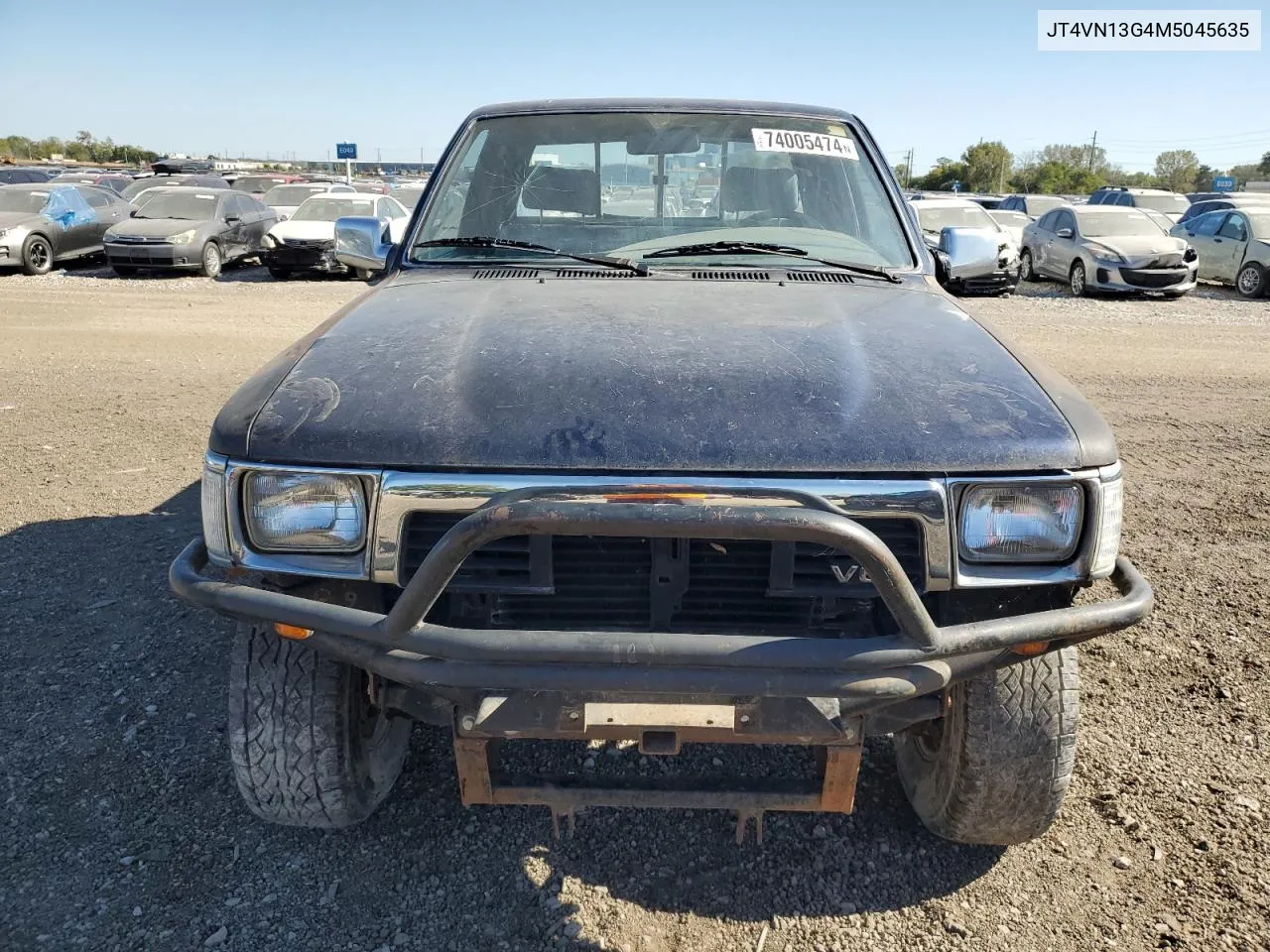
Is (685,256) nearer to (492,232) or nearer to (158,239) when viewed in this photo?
(492,232)

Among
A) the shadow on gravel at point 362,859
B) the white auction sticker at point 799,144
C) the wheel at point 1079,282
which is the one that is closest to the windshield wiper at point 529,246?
the white auction sticker at point 799,144

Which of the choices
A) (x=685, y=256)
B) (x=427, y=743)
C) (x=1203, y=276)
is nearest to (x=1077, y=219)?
(x=1203, y=276)

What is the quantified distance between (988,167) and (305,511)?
66.3 meters

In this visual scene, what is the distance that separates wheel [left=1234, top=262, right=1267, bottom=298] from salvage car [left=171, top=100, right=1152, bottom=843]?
16.1 m

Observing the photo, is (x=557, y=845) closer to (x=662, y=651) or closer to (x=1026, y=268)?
(x=662, y=651)

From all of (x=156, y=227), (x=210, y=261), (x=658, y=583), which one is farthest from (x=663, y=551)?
(x=156, y=227)

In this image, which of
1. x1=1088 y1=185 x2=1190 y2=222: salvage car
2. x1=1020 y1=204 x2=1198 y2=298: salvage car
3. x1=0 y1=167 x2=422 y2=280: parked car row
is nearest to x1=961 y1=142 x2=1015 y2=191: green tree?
x1=1088 y1=185 x2=1190 y2=222: salvage car

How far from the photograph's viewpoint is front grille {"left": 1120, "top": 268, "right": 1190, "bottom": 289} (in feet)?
48.0

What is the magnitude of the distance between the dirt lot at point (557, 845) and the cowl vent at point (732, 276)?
1.61m

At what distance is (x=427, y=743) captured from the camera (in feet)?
10.2

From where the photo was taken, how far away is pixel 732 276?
3.05m

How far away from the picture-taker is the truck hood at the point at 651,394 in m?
1.99

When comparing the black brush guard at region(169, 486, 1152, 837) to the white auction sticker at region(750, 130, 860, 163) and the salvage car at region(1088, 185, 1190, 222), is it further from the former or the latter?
the salvage car at region(1088, 185, 1190, 222)

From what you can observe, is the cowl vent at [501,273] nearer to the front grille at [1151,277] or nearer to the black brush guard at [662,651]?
the black brush guard at [662,651]
